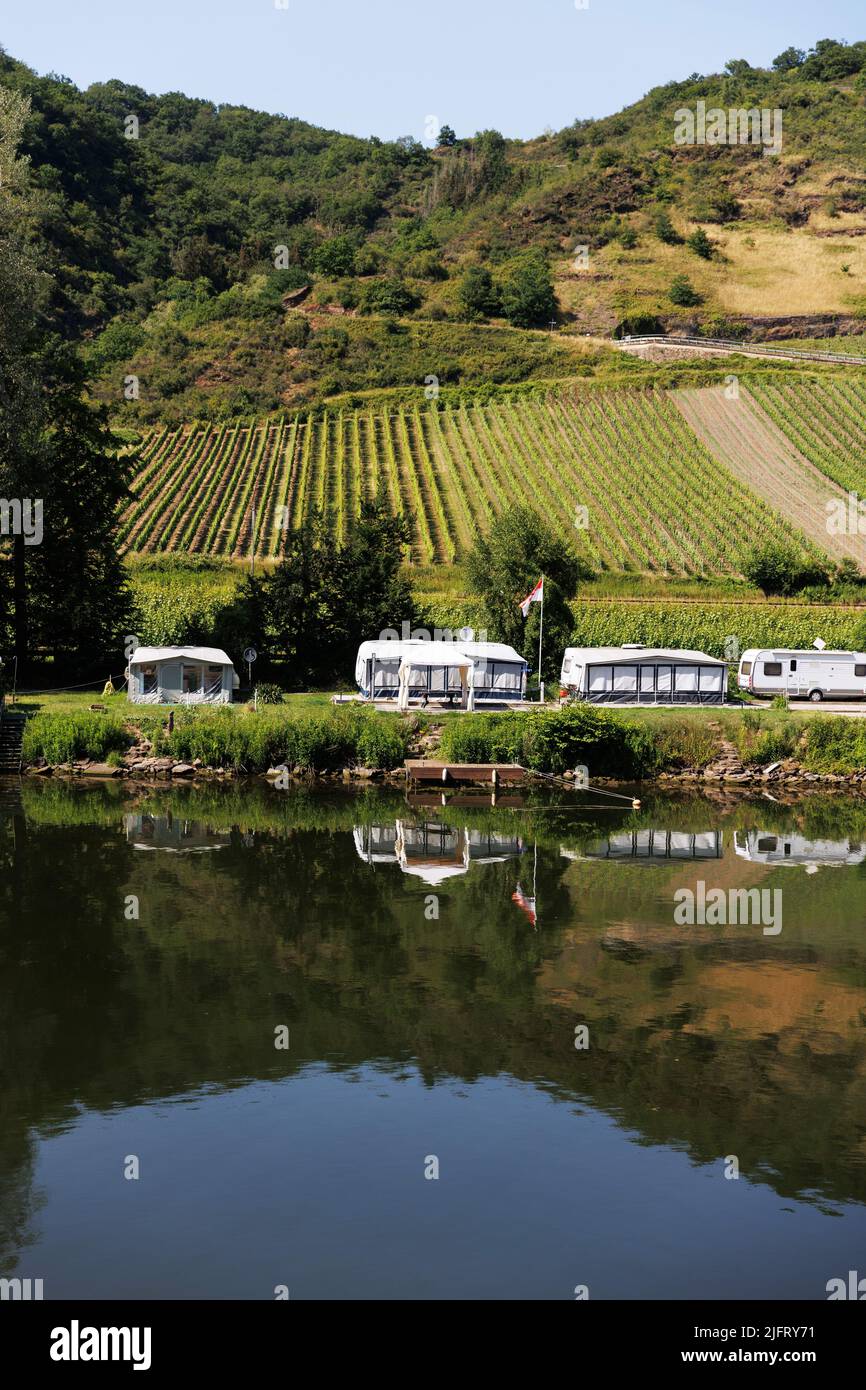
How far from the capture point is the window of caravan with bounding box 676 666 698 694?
47.2m

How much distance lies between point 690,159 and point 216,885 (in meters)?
164

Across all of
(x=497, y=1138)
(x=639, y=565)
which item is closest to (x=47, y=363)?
(x=639, y=565)

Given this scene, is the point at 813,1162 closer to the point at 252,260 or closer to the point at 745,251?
the point at 745,251

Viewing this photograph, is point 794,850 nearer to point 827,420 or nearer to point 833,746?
point 833,746

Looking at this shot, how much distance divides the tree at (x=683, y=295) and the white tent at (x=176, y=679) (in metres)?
100

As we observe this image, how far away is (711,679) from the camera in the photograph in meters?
47.6

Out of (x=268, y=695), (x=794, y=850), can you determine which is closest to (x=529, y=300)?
(x=268, y=695)

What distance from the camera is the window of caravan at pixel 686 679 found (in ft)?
155

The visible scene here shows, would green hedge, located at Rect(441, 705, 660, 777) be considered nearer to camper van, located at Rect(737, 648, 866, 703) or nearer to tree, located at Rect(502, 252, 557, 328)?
camper van, located at Rect(737, 648, 866, 703)

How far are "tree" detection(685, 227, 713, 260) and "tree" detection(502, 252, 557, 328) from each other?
19.0m

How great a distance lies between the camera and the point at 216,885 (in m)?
28.6

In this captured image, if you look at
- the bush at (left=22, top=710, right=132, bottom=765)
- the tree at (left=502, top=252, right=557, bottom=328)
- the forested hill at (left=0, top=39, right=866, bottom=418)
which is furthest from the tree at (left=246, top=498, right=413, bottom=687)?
the tree at (left=502, top=252, right=557, bottom=328)

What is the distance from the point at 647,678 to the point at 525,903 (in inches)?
806

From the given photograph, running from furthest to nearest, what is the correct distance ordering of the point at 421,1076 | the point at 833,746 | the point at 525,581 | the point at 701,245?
the point at 701,245, the point at 525,581, the point at 833,746, the point at 421,1076
